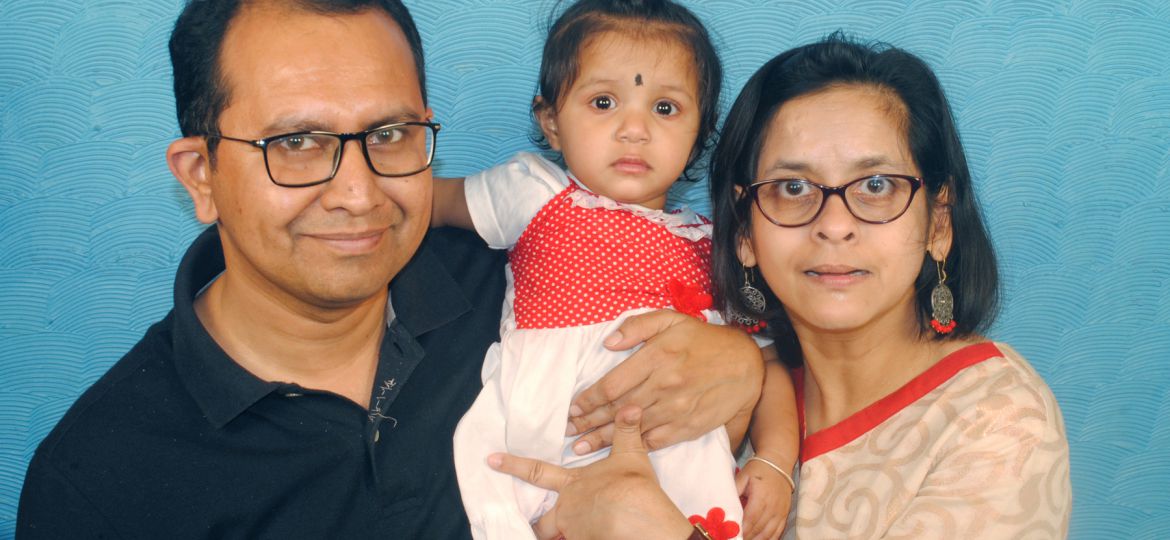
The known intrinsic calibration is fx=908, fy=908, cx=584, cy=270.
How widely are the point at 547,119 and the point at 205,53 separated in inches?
31.0

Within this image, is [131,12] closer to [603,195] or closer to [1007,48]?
[603,195]

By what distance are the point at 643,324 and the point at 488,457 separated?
16.9 inches

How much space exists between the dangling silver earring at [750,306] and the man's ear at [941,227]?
15.6 inches

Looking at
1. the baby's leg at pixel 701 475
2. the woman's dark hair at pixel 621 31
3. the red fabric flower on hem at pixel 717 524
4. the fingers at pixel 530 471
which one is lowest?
the red fabric flower on hem at pixel 717 524

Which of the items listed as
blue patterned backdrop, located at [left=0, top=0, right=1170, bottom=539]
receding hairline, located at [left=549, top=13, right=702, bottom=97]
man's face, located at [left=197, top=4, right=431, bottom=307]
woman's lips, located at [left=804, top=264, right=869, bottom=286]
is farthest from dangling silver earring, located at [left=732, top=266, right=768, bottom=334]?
man's face, located at [left=197, top=4, right=431, bottom=307]

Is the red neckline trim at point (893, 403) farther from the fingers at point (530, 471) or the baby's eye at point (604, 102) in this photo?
the baby's eye at point (604, 102)

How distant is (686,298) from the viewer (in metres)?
2.04

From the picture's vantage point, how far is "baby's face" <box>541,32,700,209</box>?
6.65 feet

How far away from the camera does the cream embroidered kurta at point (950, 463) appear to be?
63.4 inches

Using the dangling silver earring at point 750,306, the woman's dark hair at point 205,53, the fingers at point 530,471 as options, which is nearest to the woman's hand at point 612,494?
the fingers at point 530,471

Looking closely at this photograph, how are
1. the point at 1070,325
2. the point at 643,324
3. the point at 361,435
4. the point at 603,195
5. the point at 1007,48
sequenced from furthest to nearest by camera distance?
the point at 1070,325
the point at 1007,48
the point at 603,195
the point at 643,324
the point at 361,435

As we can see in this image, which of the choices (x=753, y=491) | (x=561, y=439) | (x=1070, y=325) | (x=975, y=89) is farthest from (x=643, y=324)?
(x=1070, y=325)

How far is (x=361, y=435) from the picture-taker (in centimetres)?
182

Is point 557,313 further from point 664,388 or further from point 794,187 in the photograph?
point 794,187
